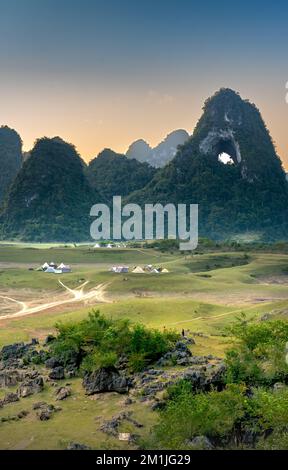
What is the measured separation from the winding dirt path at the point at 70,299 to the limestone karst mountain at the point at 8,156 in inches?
4900

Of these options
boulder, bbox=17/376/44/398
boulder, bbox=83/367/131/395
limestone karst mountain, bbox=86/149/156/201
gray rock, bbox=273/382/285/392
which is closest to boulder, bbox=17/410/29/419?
boulder, bbox=17/376/44/398

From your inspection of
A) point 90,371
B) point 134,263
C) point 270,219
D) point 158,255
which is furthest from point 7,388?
point 270,219

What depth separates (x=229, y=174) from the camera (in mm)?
162750

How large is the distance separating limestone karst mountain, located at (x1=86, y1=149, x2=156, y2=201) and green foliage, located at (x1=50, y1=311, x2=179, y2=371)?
463 feet

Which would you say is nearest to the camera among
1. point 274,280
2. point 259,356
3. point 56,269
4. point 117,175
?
point 259,356

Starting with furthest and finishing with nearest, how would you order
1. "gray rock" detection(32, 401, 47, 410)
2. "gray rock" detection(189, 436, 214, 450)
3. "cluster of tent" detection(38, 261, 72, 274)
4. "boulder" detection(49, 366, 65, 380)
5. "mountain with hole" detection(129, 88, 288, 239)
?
"mountain with hole" detection(129, 88, 288, 239) < "cluster of tent" detection(38, 261, 72, 274) < "boulder" detection(49, 366, 65, 380) < "gray rock" detection(32, 401, 47, 410) < "gray rock" detection(189, 436, 214, 450)

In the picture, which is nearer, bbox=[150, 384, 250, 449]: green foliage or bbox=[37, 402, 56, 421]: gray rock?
bbox=[150, 384, 250, 449]: green foliage

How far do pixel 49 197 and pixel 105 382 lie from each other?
12853 centimetres

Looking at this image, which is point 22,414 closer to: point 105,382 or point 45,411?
point 45,411

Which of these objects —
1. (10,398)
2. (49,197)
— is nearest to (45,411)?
(10,398)

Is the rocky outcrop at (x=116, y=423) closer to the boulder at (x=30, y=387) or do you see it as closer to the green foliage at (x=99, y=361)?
the green foliage at (x=99, y=361)

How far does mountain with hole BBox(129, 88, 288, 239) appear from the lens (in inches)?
6019

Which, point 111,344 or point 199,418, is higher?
point 111,344

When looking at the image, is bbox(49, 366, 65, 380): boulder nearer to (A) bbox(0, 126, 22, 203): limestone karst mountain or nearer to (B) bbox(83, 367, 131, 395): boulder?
(B) bbox(83, 367, 131, 395): boulder
